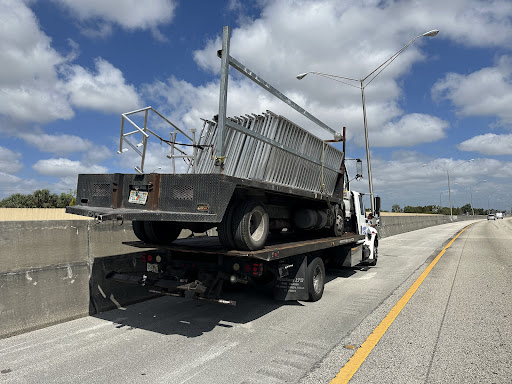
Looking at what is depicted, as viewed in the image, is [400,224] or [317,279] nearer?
[317,279]

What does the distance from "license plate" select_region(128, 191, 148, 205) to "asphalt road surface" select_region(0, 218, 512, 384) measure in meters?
1.73

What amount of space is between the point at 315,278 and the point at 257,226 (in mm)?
1937

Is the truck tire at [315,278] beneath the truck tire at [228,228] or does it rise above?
beneath

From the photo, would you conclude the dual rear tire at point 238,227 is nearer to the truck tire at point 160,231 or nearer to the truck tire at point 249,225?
the truck tire at point 249,225

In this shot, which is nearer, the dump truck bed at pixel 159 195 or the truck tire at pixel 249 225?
the dump truck bed at pixel 159 195

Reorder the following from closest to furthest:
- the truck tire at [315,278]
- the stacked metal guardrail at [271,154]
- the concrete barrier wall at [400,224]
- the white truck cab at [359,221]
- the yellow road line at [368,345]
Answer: the yellow road line at [368,345] → the stacked metal guardrail at [271,154] → the truck tire at [315,278] → the white truck cab at [359,221] → the concrete barrier wall at [400,224]

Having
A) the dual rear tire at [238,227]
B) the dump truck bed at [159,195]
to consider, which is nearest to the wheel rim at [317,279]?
the dual rear tire at [238,227]

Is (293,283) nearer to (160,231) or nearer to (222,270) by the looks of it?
(222,270)

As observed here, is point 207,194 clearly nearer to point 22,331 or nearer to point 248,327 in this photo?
point 248,327

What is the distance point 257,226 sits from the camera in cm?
547

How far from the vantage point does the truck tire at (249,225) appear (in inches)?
195

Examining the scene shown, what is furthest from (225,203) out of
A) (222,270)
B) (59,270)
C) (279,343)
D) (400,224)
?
(400,224)

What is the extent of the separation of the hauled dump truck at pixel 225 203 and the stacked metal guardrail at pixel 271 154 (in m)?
0.02

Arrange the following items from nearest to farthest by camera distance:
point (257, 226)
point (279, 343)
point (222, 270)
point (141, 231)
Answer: point (279, 343)
point (222, 270)
point (257, 226)
point (141, 231)
